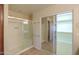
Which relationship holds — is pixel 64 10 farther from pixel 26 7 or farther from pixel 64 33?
pixel 26 7

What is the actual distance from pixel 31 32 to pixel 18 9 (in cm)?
33

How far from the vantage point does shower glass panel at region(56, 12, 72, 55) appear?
122cm

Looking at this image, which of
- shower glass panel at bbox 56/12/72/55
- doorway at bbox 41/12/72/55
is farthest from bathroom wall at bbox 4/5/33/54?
shower glass panel at bbox 56/12/72/55

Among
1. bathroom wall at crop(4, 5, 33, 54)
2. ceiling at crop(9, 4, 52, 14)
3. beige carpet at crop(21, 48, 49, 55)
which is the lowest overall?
beige carpet at crop(21, 48, 49, 55)

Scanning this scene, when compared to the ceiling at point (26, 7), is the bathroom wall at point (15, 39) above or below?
below

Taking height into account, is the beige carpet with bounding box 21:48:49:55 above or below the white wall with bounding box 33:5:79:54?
below

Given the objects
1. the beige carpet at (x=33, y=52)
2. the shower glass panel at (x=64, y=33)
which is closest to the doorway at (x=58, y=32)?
the shower glass panel at (x=64, y=33)

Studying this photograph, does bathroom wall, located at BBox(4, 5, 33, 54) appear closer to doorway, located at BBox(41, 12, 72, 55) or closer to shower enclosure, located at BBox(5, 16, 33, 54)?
shower enclosure, located at BBox(5, 16, 33, 54)

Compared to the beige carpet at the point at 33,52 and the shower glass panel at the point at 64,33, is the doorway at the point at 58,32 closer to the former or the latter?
the shower glass panel at the point at 64,33

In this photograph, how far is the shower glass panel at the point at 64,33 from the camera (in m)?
1.22

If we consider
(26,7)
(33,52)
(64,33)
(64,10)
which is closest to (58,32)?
(64,33)

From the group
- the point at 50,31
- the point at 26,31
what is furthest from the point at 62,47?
the point at 26,31

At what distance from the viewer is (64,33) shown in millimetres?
1267

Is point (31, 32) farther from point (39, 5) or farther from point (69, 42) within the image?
point (69, 42)
